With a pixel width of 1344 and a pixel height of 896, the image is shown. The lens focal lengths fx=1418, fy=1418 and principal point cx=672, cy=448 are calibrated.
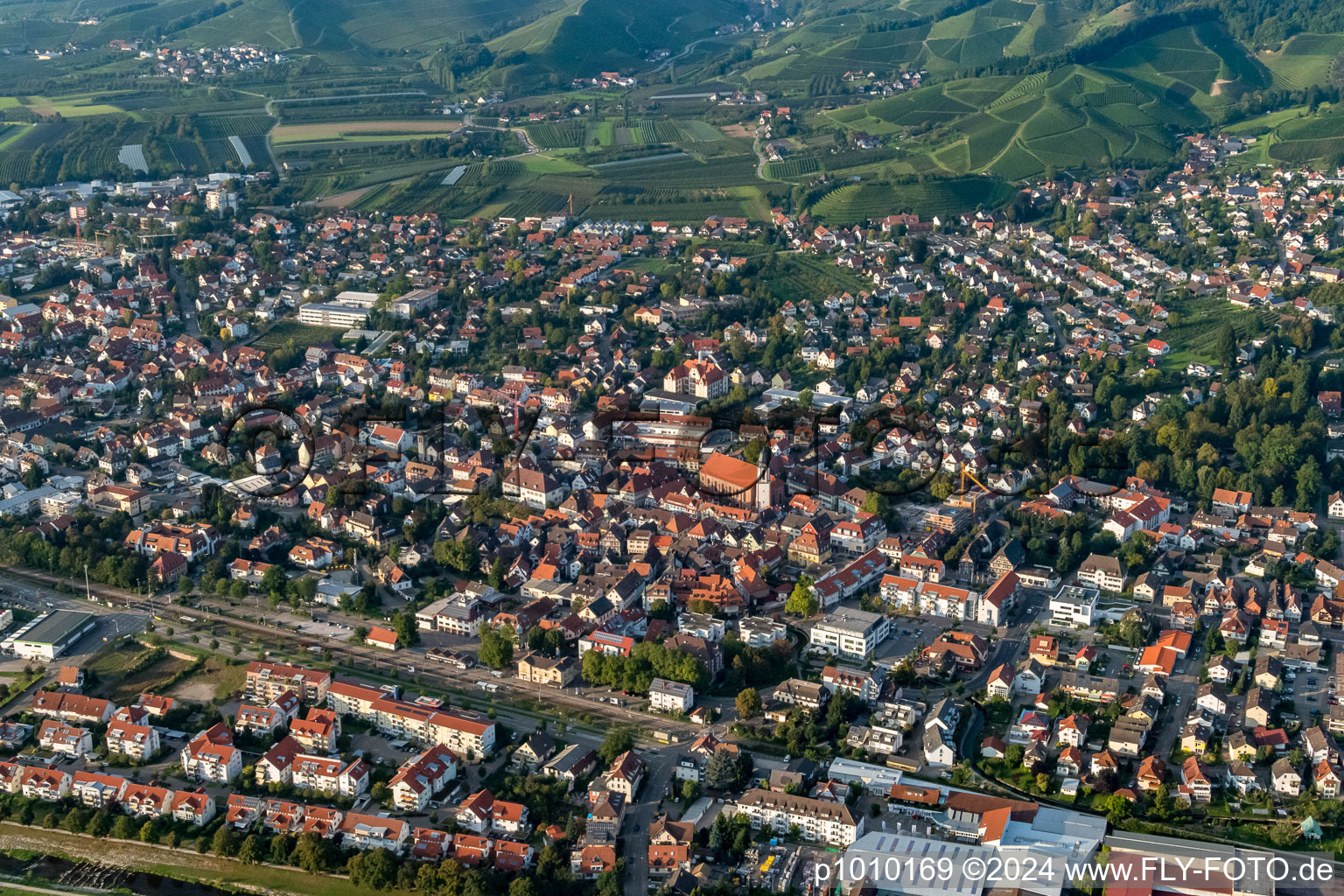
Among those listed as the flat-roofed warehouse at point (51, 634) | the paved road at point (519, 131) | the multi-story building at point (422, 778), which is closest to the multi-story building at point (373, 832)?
the multi-story building at point (422, 778)

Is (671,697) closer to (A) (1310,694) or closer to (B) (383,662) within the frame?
(B) (383,662)

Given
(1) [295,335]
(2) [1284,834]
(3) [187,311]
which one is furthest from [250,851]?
(3) [187,311]

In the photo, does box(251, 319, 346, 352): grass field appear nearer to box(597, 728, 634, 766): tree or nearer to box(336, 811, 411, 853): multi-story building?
box(597, 728, 634, 766): tree

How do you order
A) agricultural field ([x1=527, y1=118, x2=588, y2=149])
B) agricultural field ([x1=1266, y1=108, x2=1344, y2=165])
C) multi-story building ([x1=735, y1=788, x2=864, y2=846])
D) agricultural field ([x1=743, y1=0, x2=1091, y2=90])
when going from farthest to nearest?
agricultural field ([x1=743, y1=0, x2=1091, y2=90]) < agricultural field ([x1=527, y1=118, x2=588, y2=149]) < agricultural field ([x1=1266, y1=108, x2=1344, y2=165]) < multi-story building ([x1=735, y1=788, x2=864, y2=846])

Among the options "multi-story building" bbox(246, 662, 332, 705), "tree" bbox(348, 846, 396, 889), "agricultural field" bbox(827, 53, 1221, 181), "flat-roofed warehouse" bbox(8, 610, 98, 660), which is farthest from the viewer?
"agricultural field" bbox(827, 53, 1221, 181)

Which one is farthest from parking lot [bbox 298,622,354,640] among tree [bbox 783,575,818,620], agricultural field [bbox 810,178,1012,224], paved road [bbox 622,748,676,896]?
agricultural field [bbox 810,178,1012,224]

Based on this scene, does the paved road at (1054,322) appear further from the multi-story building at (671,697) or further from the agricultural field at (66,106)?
the agricultural field at (66,106)

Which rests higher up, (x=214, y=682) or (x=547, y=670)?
(x=214, y=682)
